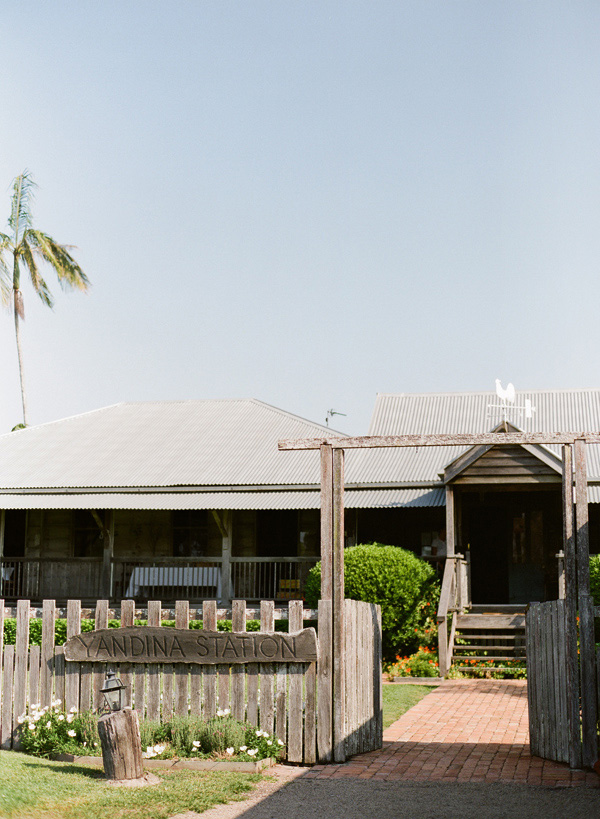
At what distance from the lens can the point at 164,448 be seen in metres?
23.3

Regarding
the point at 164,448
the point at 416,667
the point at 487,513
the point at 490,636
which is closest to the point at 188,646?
the point at 416,667

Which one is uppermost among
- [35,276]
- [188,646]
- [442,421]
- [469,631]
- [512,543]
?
[35,276]

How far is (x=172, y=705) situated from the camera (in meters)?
8.69

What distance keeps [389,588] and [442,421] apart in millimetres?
8315

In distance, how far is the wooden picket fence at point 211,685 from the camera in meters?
8.55

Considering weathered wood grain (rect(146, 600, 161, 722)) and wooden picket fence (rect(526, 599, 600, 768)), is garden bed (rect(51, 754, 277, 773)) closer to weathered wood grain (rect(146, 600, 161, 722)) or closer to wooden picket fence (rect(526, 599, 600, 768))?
weathered wood grain (rect(146, 600, 161, 722))

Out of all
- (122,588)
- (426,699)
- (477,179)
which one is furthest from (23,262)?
(426,699)

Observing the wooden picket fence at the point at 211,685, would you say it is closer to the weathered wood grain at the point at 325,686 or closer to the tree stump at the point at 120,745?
the weathered wood grain at the point at 325,686

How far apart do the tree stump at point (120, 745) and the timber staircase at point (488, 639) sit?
972 centimetres

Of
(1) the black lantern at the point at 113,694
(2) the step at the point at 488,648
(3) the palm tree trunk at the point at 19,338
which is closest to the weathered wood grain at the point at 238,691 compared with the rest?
(1) the black lantern at the point at 113,694

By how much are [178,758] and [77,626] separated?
5.73 ft

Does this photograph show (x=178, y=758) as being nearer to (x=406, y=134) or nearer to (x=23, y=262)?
(x=406, y=134)

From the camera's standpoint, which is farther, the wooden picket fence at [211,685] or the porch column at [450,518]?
the porch column at [450,518]

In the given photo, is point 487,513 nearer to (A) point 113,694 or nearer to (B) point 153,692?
(B) point 153,692
